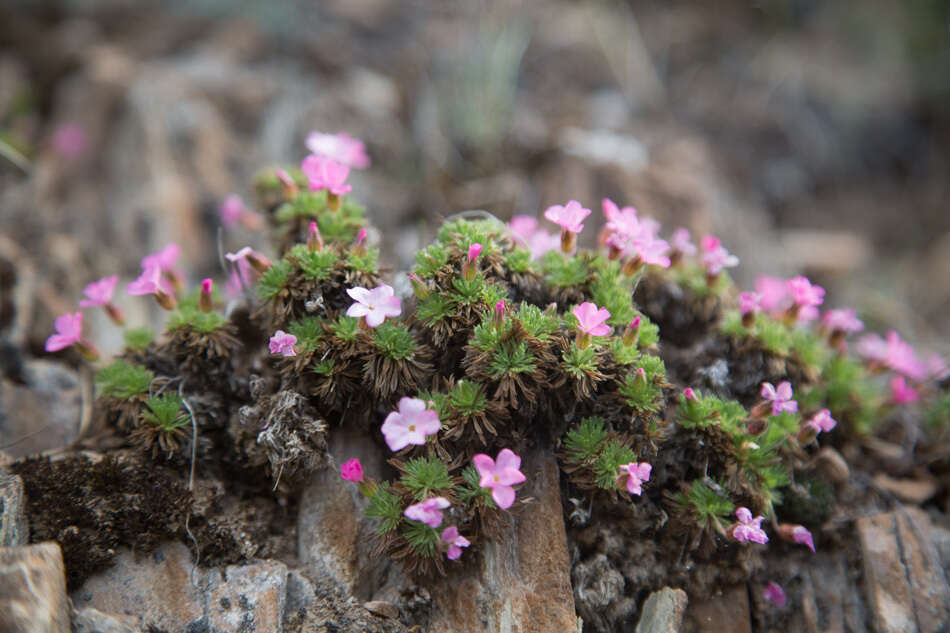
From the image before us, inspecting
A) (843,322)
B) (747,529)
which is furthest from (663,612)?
(843,322)

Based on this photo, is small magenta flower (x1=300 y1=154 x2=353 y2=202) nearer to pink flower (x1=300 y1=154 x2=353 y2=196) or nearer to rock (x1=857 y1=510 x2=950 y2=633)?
pink flower (x1=300 y1=154 x2=353 y2=196)

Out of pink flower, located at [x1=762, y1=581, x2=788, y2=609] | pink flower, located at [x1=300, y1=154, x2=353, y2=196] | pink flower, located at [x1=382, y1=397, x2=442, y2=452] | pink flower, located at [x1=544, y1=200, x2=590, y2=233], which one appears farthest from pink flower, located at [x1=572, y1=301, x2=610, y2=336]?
pink flower, located at [x1=762, y1=581, x2=788, y2=609]

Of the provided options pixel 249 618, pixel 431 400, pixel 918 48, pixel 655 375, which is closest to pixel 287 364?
pixel 431 400

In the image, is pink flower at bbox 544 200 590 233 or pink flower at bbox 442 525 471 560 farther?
pink flower at bbox 544 200 590 233

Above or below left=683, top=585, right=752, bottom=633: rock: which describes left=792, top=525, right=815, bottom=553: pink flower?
above

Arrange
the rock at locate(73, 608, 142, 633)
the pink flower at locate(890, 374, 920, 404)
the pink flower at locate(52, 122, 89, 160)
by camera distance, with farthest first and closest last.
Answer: the pink flower at locate(52, 122, 89, 160) < the pink flower at locate(890, 374, 920, 404) < the rock at locate(73, 608, 142, 633)

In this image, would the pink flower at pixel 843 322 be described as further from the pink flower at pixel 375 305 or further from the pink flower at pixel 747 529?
the pink flower at pixel 375 305

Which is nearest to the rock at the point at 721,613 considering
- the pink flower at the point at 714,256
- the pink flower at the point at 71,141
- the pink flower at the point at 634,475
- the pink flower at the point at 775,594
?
the pink flower at the point at 775,594

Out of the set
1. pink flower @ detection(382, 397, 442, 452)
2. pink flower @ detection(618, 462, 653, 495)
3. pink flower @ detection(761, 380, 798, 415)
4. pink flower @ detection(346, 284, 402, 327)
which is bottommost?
pink flower @ detection(618, 462, 653, 495)

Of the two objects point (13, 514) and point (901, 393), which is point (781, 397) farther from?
point (13, 514)
